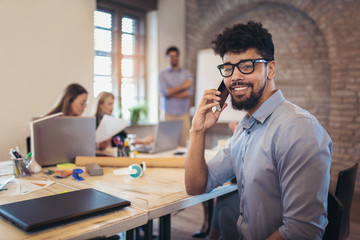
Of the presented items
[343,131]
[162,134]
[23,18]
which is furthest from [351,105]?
[23,18]

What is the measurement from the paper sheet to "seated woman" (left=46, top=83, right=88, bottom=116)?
0.49 metres

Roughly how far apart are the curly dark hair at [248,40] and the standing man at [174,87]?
3306mm

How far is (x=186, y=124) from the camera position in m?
5.20

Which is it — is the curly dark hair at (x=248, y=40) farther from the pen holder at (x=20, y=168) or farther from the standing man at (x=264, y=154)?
the pen holder at (x=20, y=168)

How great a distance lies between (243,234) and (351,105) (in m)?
3.44

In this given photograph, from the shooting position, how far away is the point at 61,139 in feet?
6.31

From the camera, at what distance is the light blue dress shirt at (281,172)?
1104mm

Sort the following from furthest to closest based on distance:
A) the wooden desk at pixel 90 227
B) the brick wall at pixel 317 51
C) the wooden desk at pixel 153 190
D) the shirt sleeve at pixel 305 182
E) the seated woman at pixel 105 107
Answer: the brick wall at pixel 317 51 → the seated woman at pixel 105 107 → the wooden desk at pixel 153 190 → the shirt sleeve at pixel 305 182 → the wooden desk at pixel 90 227

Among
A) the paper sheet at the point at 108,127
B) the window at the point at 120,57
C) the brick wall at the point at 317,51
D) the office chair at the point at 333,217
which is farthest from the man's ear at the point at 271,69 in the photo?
the window at the point at 120,57

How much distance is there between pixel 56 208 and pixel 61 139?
0.92 m

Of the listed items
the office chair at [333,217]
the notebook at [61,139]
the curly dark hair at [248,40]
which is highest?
the curly dark hair at [248,40]

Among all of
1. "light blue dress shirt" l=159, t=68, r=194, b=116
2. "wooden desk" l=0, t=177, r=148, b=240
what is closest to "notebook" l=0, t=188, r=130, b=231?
"wooden desk" l=0, t=177, r=148, b=240

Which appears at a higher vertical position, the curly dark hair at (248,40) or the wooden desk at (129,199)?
the curly dark hair at (248,40)

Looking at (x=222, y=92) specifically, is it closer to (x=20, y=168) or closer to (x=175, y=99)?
(x=20, y=168)
